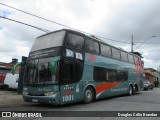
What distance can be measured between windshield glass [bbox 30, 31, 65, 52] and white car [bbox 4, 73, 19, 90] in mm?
10205

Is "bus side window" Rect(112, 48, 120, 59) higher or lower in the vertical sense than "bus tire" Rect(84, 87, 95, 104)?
higher

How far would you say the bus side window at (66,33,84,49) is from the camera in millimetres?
12212

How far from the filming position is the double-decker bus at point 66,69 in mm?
11345

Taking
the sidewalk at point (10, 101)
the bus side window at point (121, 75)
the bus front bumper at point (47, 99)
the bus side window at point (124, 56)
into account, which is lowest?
the sidewalk at point (10, 101)

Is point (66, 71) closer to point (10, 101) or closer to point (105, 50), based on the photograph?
point (10, 101)

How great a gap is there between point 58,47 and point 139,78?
45.6 feet

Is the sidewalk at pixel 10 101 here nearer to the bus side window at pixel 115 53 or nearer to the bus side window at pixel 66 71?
the bus side window at pixel 66 71

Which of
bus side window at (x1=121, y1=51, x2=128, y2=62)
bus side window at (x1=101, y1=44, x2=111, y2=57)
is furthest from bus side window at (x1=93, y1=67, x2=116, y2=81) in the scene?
bus side window at (x1=121, y1=51, x2=128, y2=62)

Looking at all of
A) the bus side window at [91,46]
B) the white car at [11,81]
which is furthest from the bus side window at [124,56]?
the white car at [11,81]

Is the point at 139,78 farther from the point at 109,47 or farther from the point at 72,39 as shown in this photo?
the point at 72,39

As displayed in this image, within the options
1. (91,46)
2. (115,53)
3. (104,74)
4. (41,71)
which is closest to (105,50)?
→ (104,74)

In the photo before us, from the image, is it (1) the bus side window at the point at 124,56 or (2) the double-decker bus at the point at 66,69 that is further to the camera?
(1) the bus side window at the point at 124,56

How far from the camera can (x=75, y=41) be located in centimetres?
1277

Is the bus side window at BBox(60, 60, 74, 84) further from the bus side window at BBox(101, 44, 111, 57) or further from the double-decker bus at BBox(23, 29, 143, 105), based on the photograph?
the bus side window at BBox(101, 44, 111, 57)
